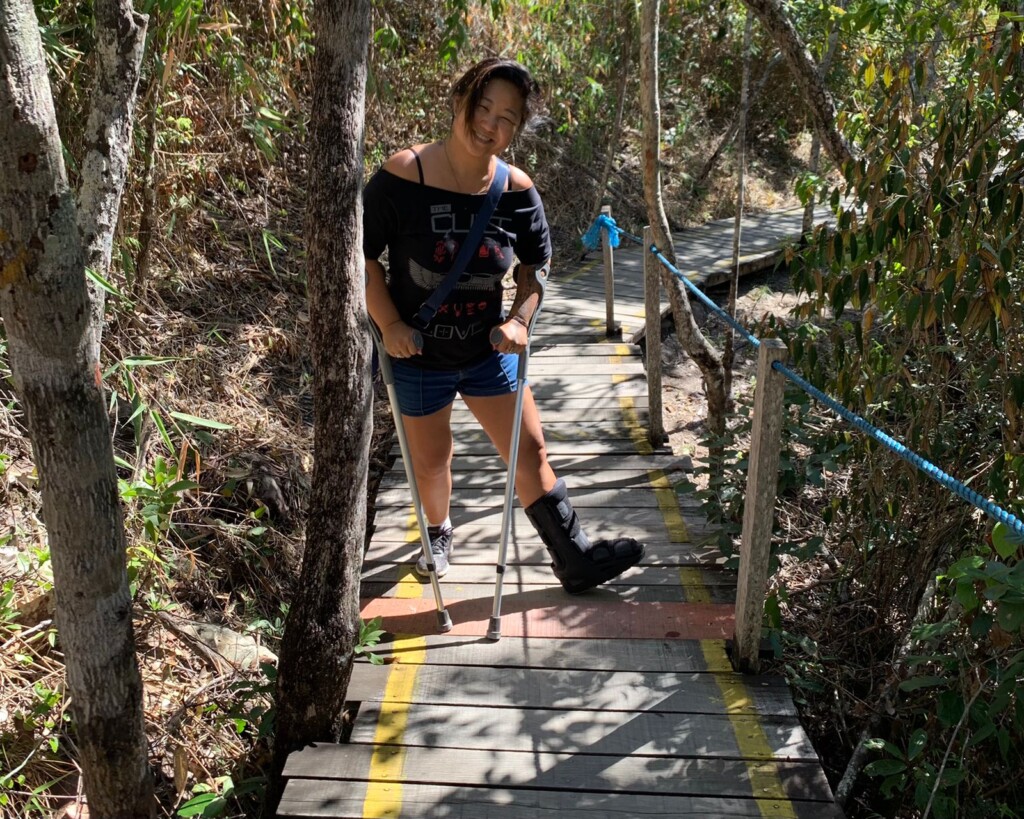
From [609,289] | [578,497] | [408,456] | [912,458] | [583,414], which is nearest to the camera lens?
[912,458]

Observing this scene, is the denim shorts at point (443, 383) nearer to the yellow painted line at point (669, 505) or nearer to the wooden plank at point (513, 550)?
the wooden plank at point (513, 550)

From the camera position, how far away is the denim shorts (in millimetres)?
3346

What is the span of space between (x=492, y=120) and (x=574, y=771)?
6.84 ft

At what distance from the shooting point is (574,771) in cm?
279

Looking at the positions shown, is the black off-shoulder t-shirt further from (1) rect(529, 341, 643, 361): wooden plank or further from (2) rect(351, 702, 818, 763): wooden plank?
(1) rect(529, 341, 643, 361): wooden plank

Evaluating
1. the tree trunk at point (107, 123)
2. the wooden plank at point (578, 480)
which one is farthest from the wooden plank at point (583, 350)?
the tree trunk at point (107, 123)

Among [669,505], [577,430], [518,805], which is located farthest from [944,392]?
[518,805]

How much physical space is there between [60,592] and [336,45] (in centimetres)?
166

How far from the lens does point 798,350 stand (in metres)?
3.93

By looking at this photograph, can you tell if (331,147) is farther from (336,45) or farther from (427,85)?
(427,85)

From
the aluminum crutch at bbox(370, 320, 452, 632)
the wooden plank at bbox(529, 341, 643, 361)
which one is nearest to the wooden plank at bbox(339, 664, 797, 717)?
the aluminum crutch at bbox(370, 320, 452, 632)

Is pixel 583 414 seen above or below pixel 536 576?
above

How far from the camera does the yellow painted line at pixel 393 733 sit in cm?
271

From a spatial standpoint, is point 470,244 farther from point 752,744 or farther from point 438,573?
point 752,744
